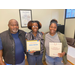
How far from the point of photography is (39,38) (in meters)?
1.33

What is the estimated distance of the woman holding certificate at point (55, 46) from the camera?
1160mm

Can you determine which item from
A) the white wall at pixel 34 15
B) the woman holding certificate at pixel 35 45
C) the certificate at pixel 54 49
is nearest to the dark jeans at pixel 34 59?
the woman holding certificate at pixel 35 45

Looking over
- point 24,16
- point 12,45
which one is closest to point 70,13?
point 24,16

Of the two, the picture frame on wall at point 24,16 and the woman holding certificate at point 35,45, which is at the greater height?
the picture frame on wall at point 24,16

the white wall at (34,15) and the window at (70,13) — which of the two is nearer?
the white wall at (34,15)

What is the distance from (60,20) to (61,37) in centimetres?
209

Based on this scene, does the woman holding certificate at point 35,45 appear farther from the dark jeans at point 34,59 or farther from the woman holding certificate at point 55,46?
the woman holding certificate at point 55,46

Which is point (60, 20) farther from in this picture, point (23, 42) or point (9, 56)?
point (9, 56)

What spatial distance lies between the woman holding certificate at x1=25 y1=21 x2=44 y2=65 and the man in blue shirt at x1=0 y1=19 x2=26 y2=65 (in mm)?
140

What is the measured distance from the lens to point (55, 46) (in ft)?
3.81

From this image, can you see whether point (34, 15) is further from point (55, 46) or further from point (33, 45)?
point (55, 46)
